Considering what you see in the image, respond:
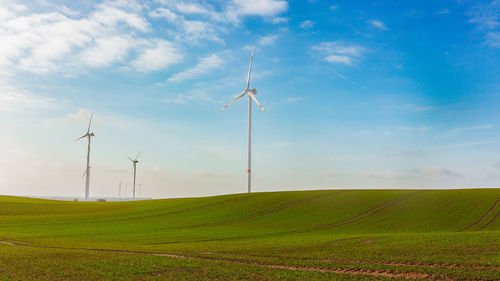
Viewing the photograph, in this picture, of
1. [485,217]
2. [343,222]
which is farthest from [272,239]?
[485,217]

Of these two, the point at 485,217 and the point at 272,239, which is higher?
the point at 485,217

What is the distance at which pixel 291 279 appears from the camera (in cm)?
1922

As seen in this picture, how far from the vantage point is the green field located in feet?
69.6

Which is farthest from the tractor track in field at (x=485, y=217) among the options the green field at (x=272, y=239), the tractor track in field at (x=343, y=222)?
the tractor track in field at (x=343, y=222)

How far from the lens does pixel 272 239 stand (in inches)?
1563

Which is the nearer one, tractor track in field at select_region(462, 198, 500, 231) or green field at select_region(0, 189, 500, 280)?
green field at select_region(0, 189, 500, 280)

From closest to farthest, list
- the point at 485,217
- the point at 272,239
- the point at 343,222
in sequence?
1. the point at 272,239
2. the point at 485,217
3. the point at 343,222

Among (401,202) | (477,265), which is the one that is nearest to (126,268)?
(477,265)

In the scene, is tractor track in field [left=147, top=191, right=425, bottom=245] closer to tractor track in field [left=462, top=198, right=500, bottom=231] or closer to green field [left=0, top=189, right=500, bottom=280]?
green field [left=0, top=189, right=500, bottom=280]

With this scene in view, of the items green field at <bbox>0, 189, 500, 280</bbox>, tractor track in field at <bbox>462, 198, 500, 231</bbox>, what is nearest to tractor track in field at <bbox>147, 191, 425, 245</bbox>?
green field at <bbox>0, 189, 500, 280</bbox>

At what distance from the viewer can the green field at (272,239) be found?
21219 millimetres

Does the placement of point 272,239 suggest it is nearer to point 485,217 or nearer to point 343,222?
point 343,222

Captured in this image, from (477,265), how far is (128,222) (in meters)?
49.8

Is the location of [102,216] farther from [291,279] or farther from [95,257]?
[291,279]
